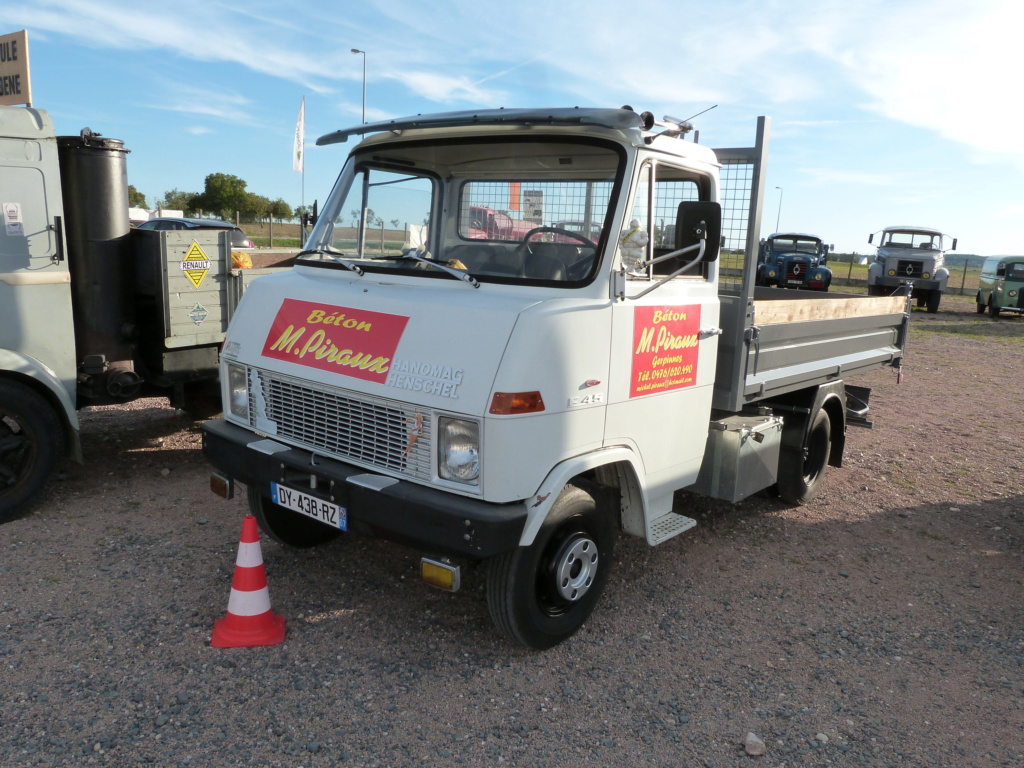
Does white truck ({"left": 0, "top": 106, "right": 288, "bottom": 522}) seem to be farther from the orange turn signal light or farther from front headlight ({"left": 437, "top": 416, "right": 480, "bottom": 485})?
the orange turn signal light

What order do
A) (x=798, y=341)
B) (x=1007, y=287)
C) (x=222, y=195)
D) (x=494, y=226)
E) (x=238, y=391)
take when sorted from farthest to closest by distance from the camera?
(x=222, y=195), (x=1007, y=287), (x=798, y=341), (x=494, y=226), (x=238, y=391)

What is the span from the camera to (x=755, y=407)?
5133 millimetres

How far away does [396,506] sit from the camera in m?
3.14

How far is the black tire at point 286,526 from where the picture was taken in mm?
4371

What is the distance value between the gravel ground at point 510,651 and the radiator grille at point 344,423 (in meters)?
0.96

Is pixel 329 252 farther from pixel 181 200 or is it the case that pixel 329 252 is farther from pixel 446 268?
pixel 181 200

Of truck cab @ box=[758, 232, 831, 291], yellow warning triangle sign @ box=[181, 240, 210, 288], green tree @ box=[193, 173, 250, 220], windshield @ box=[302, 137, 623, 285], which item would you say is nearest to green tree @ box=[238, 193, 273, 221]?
green tree @ box=[193, 173, 250, 220]

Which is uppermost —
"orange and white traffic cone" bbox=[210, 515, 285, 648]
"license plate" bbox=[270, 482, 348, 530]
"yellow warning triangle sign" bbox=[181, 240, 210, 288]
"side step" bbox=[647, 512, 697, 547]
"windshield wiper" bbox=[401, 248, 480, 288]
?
"windshield wiper" bbox=[401, 248, 480, 288]

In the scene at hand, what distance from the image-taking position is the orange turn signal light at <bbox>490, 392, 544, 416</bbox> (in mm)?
2973

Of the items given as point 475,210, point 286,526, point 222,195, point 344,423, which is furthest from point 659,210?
point 222,195

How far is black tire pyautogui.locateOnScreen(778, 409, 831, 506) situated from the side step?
1834mm

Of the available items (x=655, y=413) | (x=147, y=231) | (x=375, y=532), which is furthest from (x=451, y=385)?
(x=147, y=231)

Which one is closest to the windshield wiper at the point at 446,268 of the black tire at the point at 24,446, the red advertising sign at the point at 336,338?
the red advertising sign at the point at 336,338

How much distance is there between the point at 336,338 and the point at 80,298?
9.85 feet
